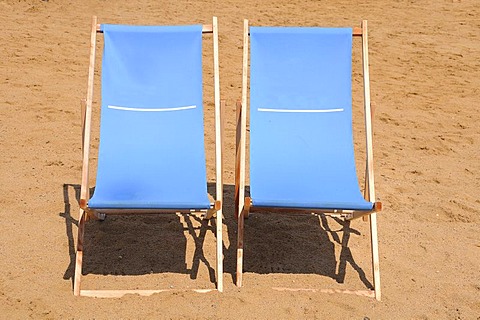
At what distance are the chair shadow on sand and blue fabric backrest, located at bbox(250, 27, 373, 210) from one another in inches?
19.1

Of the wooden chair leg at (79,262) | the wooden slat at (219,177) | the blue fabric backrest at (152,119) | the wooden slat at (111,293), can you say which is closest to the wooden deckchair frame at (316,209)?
the wooden slat at (219,177)

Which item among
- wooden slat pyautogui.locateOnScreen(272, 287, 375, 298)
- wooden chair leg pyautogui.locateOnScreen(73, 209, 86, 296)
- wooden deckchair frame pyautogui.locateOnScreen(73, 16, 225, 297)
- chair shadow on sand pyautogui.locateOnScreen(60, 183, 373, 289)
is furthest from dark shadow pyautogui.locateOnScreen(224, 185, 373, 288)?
wooden chair leg pyautogui.locateOnScreen(73, 209, 86, 296)

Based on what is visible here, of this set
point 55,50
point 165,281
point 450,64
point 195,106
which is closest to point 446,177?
point 195,106

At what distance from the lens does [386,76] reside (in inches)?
287

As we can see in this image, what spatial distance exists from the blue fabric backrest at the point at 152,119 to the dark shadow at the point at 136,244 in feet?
1.56

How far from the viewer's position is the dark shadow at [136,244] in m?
3.88

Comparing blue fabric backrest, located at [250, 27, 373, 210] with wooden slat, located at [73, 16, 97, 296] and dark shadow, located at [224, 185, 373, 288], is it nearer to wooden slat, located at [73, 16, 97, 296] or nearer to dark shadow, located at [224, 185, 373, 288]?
dark shadow, located at [224, 185, 373, 288]

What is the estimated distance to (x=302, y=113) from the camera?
429cm

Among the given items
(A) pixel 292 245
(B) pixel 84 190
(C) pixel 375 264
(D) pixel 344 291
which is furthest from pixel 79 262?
(C) pixel 375 264

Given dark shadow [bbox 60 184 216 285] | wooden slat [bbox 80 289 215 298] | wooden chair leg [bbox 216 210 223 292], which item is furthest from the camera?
dark shadow [bbox 60 184 216 285]

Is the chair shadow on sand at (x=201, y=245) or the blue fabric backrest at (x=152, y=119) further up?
the blue fabric backrest at (x=152, y=119)

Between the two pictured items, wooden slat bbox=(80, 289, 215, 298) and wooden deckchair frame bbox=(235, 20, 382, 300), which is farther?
wooden deckchair frame bbox=(235, 20, 382, 300)

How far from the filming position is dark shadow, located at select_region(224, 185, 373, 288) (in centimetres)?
397

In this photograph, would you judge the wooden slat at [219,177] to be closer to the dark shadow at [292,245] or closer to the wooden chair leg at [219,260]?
the wooden chair leg at [219,260]
